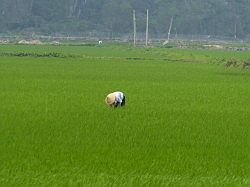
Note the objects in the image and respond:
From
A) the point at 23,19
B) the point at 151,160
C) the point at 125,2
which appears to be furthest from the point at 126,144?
the point at 125,2

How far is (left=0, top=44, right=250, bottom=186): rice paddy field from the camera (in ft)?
17.8

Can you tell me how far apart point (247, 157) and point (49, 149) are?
2.01 meters

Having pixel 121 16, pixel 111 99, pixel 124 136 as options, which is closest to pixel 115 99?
pixel 111 99

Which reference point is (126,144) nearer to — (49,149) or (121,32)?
(49,149)

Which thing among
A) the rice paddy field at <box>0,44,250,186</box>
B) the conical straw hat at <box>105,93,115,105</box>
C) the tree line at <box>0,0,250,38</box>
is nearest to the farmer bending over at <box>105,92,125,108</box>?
the conical straw hat at <box>105,93,115,105</box>

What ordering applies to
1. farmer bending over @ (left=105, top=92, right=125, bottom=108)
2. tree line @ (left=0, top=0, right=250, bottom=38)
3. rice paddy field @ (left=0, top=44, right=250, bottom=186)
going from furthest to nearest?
tree line @ (left=0, top=0, right=250, bottom=38) < farmer bending over @ (left=105, top=92, right=125, bottom=108) < rice paddy field @ (left=0, top=44, right=250, bottom=186)

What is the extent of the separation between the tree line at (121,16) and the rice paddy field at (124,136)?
48.0m

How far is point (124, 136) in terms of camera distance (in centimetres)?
716

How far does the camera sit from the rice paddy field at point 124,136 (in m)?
5.44

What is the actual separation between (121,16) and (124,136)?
186ft

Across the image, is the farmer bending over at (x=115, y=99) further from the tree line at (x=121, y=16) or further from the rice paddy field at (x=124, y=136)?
the tree line at (x=121, y=16)

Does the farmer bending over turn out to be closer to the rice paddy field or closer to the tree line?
the rice paddy field

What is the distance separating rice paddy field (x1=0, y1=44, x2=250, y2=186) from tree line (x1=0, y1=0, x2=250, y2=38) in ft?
158

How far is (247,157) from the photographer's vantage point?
248 inches
